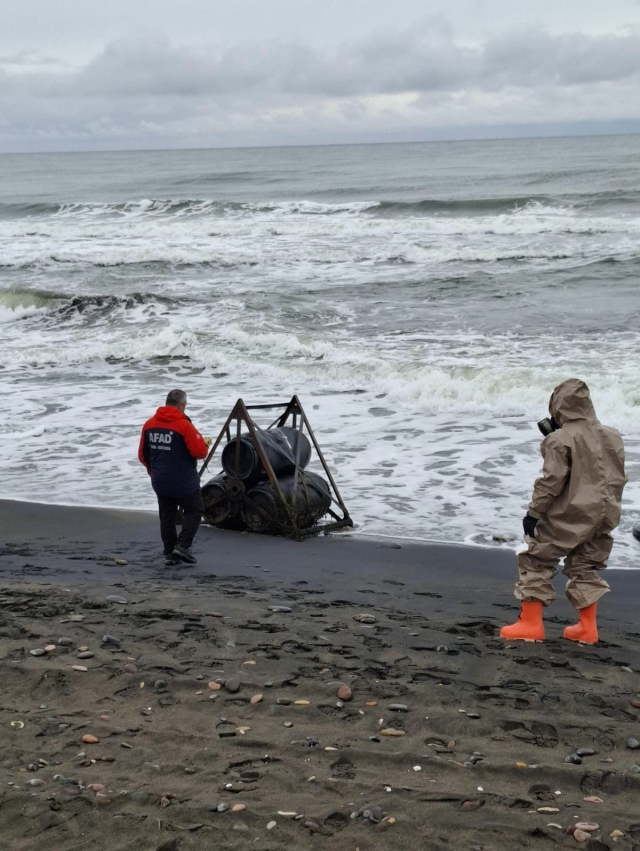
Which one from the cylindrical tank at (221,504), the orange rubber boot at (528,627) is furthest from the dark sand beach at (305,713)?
the cylindrical tank at (221,504)

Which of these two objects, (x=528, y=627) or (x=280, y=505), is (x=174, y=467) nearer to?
(x=280, y=505)

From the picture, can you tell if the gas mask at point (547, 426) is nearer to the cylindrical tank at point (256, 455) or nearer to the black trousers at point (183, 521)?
the cylindrical tank at point (256, 455)

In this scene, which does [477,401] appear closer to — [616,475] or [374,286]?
[616,475]

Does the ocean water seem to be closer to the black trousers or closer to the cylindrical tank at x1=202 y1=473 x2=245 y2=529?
the cylindrical tank at x1=202 y1=473 x2=245 y2=529

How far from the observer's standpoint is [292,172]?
195ft

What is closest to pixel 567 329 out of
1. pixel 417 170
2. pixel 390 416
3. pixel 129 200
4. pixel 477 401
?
pixel 477 401

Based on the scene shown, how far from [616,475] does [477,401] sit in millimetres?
6920

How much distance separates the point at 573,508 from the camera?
5.02m

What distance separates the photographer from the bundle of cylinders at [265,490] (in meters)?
7.40

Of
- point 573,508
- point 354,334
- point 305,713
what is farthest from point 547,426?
point 354,334

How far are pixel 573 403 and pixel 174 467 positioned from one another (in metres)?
3.13

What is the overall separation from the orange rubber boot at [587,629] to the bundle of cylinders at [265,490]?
9.00 feet

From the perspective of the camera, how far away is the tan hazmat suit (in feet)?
16.4

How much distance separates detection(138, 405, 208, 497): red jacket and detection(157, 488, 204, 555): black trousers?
9cm
